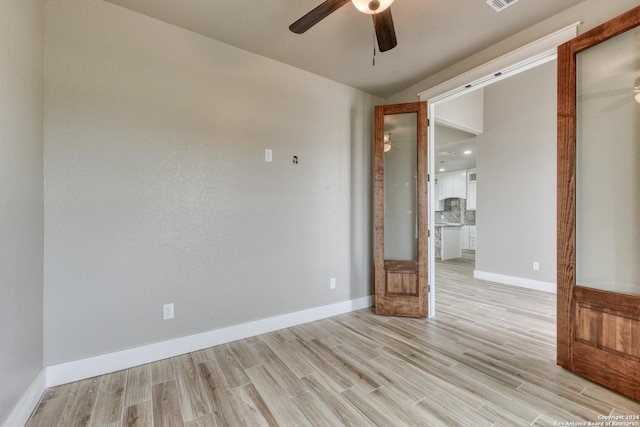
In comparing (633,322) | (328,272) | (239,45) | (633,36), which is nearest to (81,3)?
(239,45)

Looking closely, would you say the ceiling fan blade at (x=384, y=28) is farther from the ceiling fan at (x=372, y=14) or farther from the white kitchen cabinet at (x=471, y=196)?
the white kitchen cabinet at (x=471, y=196)

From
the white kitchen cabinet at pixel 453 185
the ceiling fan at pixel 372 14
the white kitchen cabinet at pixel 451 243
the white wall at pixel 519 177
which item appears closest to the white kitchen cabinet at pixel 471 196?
the white kitchen cabinet at pixel 453 185

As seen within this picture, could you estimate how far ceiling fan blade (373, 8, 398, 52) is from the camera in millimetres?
1546

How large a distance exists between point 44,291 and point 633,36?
4.11 meters

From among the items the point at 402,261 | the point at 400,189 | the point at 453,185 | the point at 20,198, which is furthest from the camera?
the point at 453,185

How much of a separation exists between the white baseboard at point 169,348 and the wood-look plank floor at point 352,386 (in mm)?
56

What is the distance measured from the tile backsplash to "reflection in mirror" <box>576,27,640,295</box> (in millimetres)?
7362

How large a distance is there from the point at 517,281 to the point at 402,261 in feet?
8.46

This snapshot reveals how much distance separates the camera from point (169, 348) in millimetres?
2133

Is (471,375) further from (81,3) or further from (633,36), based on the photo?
(81,3)

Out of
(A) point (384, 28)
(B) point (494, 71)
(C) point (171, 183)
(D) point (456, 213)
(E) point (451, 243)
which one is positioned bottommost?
(E) point (451, 243)

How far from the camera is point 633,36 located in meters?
1.68

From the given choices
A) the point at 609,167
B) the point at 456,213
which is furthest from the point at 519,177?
the point at 456,213

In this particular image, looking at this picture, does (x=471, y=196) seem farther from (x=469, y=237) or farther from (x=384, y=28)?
(x=384, y=28)
